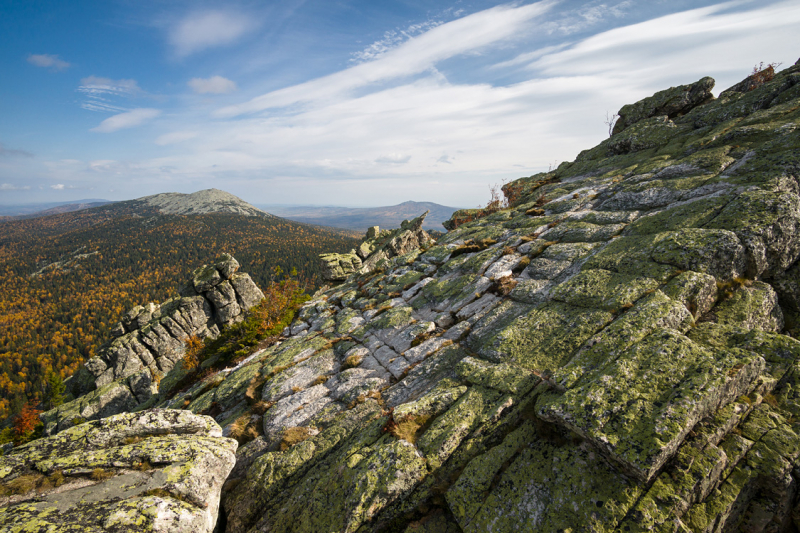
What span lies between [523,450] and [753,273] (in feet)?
34.6

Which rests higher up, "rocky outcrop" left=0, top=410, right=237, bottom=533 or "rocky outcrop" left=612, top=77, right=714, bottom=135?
"rocky outcrop" left=612, top=77, right=714, bottom=135

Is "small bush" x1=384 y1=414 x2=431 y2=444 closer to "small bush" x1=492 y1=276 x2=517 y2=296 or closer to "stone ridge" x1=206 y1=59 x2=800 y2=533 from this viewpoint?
"stone ridge" x1=206 y1=59 x2=800 y2=533

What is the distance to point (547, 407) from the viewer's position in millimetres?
7715

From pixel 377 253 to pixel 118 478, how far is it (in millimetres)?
42309

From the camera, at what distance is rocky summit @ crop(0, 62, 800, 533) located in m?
6.37

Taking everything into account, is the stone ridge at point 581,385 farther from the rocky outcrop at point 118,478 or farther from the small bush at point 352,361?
the rocky outcrop at point 118,478

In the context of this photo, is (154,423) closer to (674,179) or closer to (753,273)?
(753,273)

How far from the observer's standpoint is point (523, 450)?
25.8 feet

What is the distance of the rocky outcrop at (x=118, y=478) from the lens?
7.43 m

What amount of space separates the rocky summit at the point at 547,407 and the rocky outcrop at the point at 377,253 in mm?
26612

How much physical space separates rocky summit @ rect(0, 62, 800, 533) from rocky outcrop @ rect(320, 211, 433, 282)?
87.3ft

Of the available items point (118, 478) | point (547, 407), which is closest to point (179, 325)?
point (118, 478)

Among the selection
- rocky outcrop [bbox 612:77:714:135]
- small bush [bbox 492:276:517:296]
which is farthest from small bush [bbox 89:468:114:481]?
rocky outcrop [bbox 612:77:714:135]

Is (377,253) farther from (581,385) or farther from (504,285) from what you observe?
(581,385)
